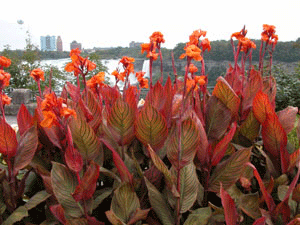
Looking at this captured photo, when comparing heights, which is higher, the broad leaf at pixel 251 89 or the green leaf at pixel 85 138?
the broad leaf at pixel 251 89

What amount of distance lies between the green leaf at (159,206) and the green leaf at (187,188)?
22 millimetres

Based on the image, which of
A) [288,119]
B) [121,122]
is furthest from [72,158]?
[288,119]

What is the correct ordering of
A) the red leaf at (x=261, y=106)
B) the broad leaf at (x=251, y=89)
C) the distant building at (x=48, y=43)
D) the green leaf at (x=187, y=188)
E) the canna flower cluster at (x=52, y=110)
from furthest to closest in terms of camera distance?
the distant building at (x=48, y=43)
the broad leaf at (x=251, y=89)
the red leaf at (x=261, y=106)
the green leaf at (x=187, y=188)
the canna flower cluster at (x=52, y=110)

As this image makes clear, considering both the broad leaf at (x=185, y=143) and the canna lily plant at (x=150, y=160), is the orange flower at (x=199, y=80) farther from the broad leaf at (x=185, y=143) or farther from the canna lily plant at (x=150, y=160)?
the broad leaf at (x=185, y=143)

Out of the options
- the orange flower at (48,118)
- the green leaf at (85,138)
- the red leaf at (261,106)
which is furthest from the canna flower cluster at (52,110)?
the red leaf at (261,106)

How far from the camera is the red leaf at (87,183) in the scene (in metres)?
0.64

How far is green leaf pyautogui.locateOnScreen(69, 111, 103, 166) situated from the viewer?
0.71 m

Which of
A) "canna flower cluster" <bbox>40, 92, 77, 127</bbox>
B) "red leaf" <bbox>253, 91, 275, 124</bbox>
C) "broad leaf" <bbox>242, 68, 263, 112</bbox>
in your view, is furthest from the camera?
"broad leaf" <bbox>242, 68, 263, 112</bbox>

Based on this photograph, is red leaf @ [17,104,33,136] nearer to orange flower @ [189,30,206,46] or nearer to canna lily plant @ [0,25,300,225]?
canna lily plant @ [0,25,300,225]

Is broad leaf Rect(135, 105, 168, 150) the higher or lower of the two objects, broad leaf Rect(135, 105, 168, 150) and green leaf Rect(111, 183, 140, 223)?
the higher

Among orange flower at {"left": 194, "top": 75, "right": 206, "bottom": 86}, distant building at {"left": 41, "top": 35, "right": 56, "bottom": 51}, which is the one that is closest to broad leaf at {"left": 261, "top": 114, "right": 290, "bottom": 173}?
orange flower at {"left": 194, "top": 75, "right": 206, "bottom": 86}

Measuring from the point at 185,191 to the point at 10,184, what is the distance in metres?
0.44

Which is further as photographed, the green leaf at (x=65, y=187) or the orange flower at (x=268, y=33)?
the orange flower at (x=268, y=33)

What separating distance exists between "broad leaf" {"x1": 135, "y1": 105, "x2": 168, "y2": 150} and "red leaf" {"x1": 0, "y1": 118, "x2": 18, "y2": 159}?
0.99 feet
